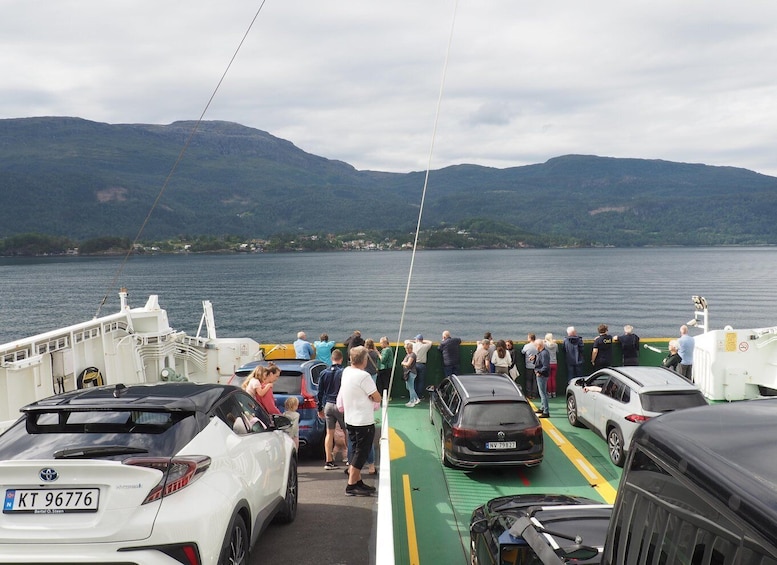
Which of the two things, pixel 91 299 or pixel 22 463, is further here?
pixel 91 299

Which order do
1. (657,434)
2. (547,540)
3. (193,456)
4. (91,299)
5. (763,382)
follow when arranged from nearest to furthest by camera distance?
(657,434) → (193,456) → (547,540) → (763,382) → (91,299)

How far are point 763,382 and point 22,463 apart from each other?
15.2 meters

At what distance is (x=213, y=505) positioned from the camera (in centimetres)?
419

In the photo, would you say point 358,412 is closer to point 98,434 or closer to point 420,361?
point 98,434

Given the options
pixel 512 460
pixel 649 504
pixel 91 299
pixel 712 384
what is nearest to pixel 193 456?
pixel 649 504

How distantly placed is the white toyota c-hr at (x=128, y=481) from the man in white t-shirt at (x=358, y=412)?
2418mm

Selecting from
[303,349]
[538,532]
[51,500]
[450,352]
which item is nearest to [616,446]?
[450,352]

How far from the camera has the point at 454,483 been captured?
32.3 feet

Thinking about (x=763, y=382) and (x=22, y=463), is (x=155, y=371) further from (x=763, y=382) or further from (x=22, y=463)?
(x=763, y=382)

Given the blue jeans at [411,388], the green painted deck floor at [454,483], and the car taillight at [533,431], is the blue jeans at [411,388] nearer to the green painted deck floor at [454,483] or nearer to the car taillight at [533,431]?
the green painted deck floor at [454,483]

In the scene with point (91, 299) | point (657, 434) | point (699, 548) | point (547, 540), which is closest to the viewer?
point (699, 548)

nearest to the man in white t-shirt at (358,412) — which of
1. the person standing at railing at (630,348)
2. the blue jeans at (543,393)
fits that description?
the blue jeans at (543,393)

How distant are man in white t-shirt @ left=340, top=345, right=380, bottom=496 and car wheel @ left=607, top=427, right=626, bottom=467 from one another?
4.85 meters

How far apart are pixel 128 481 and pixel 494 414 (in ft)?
22.8
